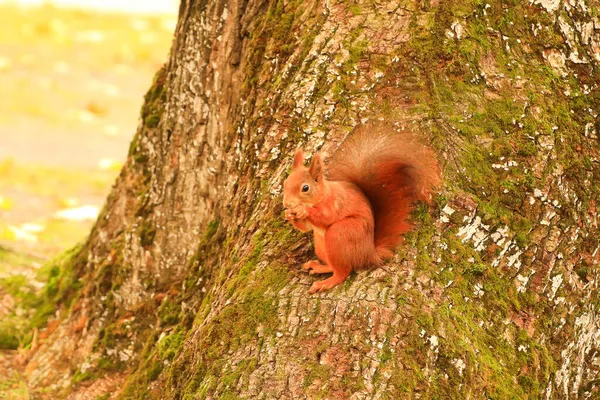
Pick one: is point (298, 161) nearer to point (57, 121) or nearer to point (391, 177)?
point (391, 177)

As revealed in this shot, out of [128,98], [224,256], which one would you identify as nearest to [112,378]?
[224,256]

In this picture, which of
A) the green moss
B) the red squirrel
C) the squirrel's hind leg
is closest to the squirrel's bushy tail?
the red squirrel

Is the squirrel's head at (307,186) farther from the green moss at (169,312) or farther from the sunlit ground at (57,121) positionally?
the sunlit ground at (57,121)

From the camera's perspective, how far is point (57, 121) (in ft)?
30.6

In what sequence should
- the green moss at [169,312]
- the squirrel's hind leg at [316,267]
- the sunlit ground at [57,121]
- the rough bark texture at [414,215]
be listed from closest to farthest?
the rough bark texture at [414,215]
the squirrel's hind leg at [316,267]
the green moss at [169,312]
the sunlit ground at [57,121]

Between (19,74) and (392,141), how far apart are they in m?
8.55

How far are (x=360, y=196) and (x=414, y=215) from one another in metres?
0.18

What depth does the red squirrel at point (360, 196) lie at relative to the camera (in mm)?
2584

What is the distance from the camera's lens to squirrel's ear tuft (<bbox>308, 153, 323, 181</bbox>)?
8.40 feet

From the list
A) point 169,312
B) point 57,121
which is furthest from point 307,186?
point 57,121

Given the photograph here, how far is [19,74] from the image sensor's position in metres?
10.4

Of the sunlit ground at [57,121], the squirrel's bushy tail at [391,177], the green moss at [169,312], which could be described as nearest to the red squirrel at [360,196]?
the squirrel's bushy tail at [391,177]

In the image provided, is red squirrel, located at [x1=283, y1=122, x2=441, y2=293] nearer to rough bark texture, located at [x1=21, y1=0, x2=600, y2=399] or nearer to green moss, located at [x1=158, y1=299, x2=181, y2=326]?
rough bark texture, located at [x1=21, y1=0, x2=600, y2=399]

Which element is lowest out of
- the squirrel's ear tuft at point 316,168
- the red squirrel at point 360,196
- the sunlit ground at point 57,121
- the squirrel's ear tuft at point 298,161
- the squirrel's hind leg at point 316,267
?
the squirrel's hind leg at point 316,267
